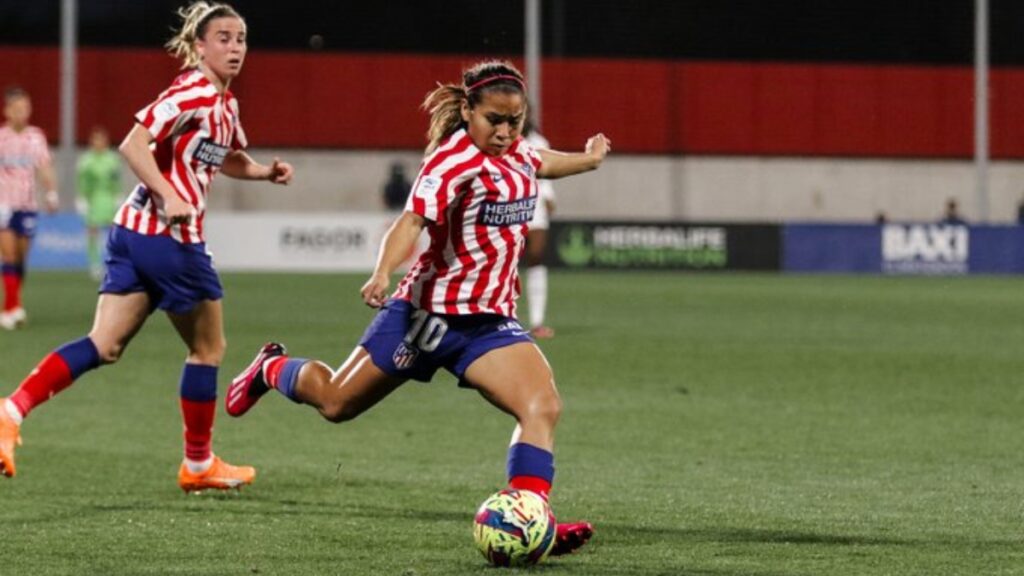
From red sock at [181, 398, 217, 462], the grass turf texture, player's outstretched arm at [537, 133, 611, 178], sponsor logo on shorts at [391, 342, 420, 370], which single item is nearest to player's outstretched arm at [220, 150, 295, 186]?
red sock at [181, 398, 217, 462]

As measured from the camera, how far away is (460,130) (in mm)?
6977

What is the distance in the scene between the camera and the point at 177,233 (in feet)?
27.2

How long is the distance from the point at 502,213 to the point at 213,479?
2.28 meters

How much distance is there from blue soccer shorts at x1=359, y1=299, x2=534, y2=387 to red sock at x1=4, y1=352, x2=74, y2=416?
171 centimetres

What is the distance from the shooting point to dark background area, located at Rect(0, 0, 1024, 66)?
140 feet

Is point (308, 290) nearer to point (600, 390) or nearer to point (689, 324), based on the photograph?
point (689, 324)

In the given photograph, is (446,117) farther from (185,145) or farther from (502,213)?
(185,145)

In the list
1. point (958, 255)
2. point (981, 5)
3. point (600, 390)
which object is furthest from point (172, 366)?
point (981, 5)

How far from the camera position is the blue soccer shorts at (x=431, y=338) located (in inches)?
272

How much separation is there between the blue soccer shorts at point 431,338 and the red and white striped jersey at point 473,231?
0.05m

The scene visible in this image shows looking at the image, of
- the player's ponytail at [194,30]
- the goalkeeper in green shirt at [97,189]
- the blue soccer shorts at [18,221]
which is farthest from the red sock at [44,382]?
the goalkeeper in green shirt at [97,189]

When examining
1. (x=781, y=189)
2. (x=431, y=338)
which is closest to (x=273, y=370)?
(x=431, y=338)

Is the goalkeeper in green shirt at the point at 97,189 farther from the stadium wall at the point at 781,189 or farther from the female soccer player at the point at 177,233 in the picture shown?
the female soccer player at the point at 177,233

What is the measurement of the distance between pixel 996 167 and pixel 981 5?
261 inches
